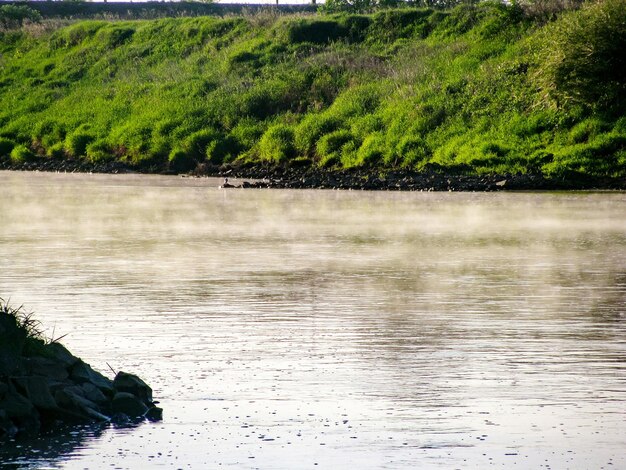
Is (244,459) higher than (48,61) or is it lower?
lower

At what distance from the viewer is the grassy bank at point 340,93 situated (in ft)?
142

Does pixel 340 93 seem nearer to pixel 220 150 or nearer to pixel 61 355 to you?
pixel 220 150

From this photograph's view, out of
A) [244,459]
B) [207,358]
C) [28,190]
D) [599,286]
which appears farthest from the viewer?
[28,190]

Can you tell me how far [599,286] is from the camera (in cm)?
1834

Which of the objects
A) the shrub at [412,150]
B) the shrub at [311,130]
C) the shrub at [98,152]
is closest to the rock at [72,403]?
the shrub at [412,150]

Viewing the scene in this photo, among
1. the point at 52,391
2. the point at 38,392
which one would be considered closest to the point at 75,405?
the point at 52,391

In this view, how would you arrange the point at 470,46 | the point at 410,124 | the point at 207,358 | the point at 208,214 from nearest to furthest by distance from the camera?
1. the point at 207,358
2. the point at 208,214
3. the point at 410,124
4. the point at 470,46

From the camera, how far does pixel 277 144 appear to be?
161ft

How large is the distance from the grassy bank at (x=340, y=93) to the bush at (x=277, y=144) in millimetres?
76

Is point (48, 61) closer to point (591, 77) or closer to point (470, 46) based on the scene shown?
point (470, 46)

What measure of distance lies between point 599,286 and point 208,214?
15.1 m

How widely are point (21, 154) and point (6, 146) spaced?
2.01 meters

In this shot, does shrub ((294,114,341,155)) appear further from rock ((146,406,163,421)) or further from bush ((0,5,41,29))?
rock ((146,406,163,421))

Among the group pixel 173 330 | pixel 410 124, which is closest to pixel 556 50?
pixel 410 124
